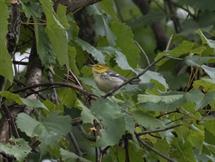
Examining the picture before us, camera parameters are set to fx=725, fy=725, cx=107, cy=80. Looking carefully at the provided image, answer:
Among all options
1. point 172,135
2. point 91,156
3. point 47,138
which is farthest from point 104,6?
point 47,138

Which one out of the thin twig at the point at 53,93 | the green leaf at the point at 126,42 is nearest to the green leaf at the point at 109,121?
the thin twig at the point at 53,93

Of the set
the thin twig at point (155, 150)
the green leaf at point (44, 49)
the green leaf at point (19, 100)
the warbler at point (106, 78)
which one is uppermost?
the green leaf at point (44, 49)

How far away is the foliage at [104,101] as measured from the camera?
7.81 ft

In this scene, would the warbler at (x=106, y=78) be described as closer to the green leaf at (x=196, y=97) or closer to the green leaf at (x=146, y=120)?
the green leaf at (x=146, y=120)

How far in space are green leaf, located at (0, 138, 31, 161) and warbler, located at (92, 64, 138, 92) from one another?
1.98ft

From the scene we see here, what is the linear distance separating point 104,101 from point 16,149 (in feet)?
1.10

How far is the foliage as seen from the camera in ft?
7.81

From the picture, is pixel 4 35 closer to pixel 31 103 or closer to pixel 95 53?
pixel 31 103

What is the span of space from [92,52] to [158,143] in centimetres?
55

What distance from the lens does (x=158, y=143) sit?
2793mm

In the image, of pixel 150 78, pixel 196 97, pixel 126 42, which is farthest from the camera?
pixel 126 42

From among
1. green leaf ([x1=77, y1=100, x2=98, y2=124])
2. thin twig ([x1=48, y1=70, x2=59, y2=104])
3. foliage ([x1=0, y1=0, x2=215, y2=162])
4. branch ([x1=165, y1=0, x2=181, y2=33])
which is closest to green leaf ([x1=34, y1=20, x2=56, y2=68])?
foliage ([x1=0, y1=0, x2=215, y2=162])

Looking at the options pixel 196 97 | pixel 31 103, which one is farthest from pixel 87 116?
pixel 196 97

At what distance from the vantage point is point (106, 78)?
3027 mm
